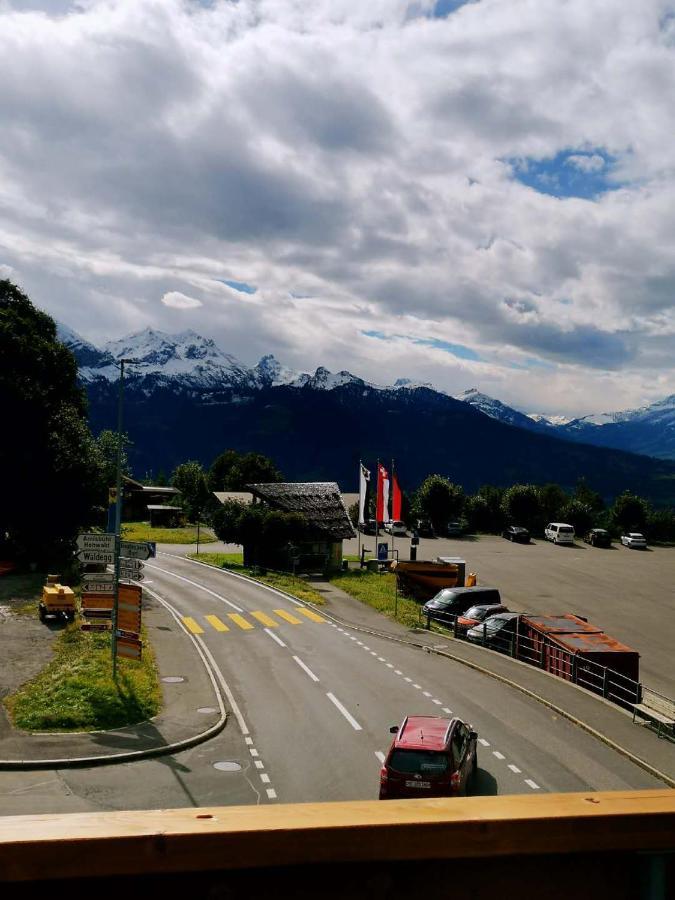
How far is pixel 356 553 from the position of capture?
2795 inches

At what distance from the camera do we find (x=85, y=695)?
21141 mm

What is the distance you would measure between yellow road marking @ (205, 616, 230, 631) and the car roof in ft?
63.3

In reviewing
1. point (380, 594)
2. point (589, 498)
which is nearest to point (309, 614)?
point (380, 594)

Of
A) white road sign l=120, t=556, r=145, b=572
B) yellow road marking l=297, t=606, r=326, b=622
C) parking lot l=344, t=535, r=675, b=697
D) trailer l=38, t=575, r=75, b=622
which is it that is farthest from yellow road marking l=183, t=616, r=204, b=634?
parking lot l=344, t=535, r=675, b=697

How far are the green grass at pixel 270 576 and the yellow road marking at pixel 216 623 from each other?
23.6ft

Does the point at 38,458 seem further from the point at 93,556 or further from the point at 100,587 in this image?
the point at 93,556

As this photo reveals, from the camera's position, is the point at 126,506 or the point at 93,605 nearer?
the point at 93,605

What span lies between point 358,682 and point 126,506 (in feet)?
280

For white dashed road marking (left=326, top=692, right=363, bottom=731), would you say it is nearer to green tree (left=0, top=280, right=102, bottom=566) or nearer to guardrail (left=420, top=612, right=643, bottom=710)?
guardrail (left=420, top=612, right=643, bottom=710)

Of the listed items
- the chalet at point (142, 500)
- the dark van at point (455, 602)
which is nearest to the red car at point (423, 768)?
the dark van at point (455, 602)

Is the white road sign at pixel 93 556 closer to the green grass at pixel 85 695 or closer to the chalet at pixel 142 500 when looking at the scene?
the green grass at pixel 85 695

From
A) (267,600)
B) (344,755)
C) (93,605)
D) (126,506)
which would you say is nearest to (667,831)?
(344,755)

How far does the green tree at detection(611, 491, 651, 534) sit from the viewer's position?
86375 mm

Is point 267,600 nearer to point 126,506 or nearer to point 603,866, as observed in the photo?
point 603,866
